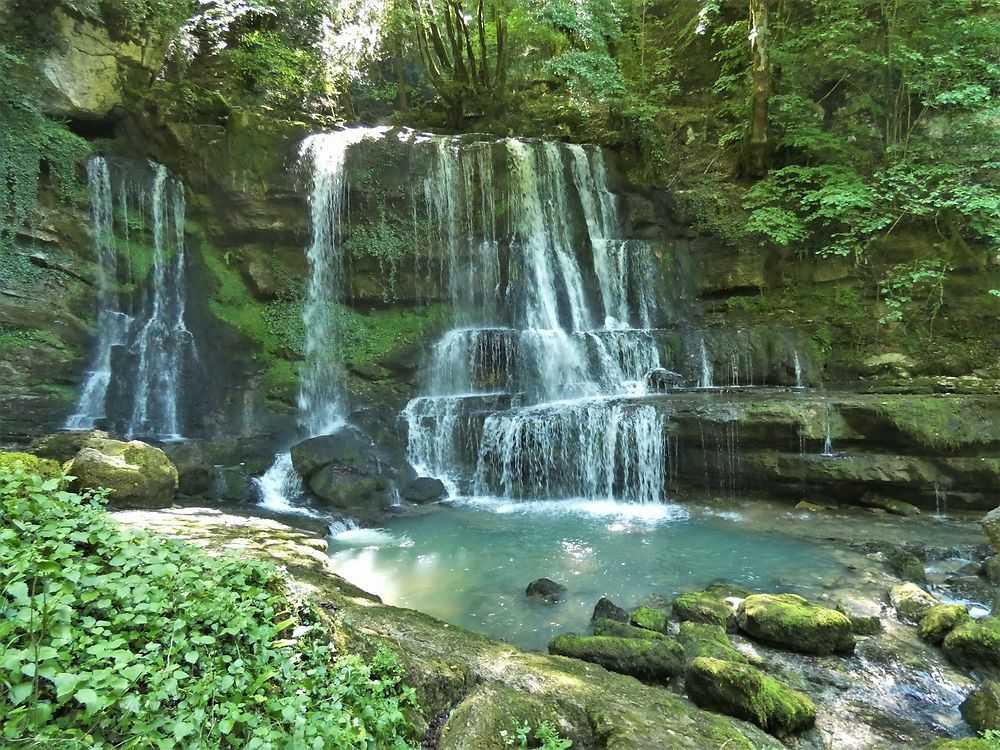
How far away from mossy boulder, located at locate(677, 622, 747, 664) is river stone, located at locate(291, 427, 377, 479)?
22.0 feet

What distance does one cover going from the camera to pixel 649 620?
5109 mm

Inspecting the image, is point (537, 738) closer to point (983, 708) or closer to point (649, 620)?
point (649, 620)

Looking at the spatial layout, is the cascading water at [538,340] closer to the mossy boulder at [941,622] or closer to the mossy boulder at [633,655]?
the mossy boulder at [941,622]

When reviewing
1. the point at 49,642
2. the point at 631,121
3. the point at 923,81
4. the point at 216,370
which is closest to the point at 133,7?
the point at 216,370

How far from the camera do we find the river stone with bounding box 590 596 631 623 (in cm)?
533

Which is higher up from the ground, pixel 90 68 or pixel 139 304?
pixel 90 68

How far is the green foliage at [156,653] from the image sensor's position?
1805 millimetres

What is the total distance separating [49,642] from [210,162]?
13184mm

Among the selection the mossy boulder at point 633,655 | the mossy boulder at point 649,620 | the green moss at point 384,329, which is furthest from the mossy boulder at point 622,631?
the green moss at point 384,329

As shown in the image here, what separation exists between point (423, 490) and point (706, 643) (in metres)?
6.24

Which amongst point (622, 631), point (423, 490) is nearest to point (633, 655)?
point (622, 631)

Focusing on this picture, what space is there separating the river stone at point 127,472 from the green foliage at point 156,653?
3322 mm

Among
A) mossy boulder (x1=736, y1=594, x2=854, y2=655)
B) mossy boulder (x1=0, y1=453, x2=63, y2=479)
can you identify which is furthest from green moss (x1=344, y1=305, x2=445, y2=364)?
mossy boulder (x1=736, y1=594, x2=854, y2=655)

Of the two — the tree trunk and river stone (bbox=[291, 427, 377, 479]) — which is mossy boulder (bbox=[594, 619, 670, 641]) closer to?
river stone (bbox=[291, 427, 377, 479])
